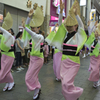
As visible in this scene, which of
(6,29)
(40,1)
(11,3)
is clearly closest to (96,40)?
(6,29)

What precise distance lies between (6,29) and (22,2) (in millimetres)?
5758

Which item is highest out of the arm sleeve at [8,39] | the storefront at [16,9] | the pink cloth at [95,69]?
the storefront at [16,9]

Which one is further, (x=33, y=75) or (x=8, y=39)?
(x=8, y=39)

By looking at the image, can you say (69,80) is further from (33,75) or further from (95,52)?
(95,52)

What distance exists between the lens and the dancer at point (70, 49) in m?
2.76

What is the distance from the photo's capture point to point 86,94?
12.7ft

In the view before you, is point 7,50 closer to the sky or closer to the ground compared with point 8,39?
closer to the ground

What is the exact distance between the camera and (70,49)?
2.93m

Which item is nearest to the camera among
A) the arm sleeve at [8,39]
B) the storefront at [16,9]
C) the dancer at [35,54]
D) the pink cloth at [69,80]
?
the pink cloth at [69,80]

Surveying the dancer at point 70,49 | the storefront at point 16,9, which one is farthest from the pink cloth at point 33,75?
the storefront at point 16,9

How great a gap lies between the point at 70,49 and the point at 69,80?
2.07ft

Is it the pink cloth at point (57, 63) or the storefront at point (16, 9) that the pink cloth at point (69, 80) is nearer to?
the pink cloth at point (57, 63)

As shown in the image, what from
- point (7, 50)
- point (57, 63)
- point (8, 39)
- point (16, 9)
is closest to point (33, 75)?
point (7, 50)

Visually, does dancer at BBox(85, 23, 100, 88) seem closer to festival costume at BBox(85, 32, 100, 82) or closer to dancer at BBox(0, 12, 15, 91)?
festival costume at BBox(85, 32, 100, 82)
